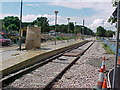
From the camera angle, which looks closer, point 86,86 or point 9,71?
point 86,86

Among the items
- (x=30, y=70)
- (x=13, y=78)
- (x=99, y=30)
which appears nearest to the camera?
(x=13, y=78)

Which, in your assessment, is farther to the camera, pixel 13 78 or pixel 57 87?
pixel 13 78

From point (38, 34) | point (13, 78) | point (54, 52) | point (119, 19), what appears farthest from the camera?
point (38, 34)

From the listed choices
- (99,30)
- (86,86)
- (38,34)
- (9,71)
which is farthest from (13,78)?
(99,30)

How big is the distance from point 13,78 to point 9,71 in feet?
4.02

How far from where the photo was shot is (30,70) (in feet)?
31.9

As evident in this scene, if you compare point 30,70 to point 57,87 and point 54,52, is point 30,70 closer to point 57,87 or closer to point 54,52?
point 57,87

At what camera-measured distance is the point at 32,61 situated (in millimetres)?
12164

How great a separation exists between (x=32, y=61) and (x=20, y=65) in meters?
2.04

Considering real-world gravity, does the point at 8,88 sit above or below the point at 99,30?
below

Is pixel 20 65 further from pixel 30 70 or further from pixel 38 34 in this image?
pixel 38 34

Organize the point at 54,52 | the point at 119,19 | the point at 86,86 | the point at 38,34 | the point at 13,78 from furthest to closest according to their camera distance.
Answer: the point at 38,34 → the point at 54,52 → the point at 13,78 → the point at 86,86 → the point at 119,19

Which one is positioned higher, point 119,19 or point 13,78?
point 119,19

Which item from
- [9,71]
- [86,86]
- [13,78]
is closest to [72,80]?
[86,86]
